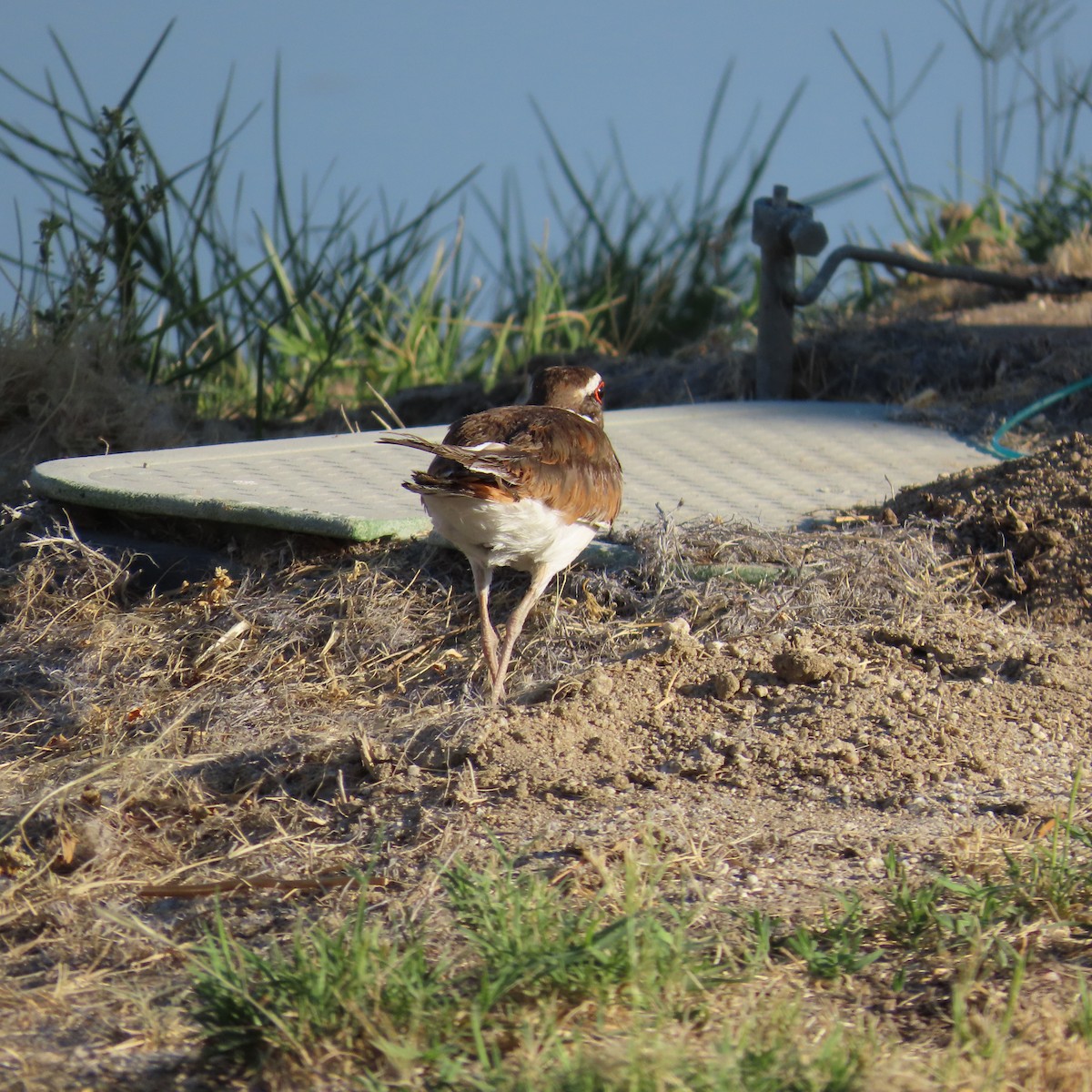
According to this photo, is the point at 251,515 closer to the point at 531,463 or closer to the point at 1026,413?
the point at 531,463

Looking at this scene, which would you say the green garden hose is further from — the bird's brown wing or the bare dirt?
the bird's brown wing

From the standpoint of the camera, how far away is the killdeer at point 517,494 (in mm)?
3043

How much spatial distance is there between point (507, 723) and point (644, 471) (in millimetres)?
1956

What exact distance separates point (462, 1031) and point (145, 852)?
39.6 inches

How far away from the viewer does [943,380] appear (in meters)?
6.22

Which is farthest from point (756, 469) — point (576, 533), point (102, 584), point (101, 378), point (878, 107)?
point (878, 107)

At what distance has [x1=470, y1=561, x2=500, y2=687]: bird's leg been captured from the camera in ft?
10.7

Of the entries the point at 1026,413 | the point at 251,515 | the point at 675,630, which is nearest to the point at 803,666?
the point at 675,630

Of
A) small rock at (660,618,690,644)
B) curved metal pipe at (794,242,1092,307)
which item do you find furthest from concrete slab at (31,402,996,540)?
curved metal pipe at (794,242,1092,307)

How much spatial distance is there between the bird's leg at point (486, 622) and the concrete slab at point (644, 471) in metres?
0.48

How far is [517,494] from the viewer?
3.09 metres

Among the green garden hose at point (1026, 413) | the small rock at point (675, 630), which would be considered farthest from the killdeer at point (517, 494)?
the green garden hose at point (1026, 413)

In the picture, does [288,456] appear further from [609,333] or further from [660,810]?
[609,333]

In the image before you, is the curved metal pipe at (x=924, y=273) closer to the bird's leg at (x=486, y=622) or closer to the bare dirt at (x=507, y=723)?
the bare dirt at (x=507, y=723)
